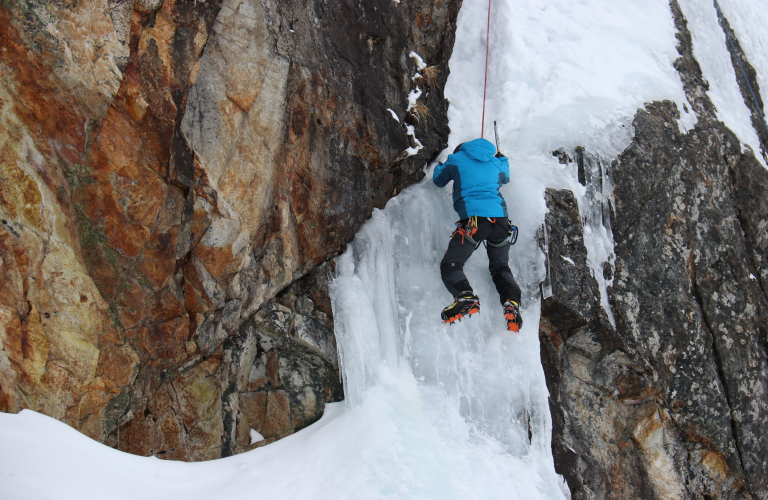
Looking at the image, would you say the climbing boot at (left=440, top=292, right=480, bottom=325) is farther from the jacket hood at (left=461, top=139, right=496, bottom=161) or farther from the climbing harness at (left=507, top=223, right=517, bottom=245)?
the jacket hood at (left=461, top=139, right=496, bottom=161)

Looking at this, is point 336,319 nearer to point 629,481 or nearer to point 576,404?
point 576,404

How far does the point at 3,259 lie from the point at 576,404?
183 inches

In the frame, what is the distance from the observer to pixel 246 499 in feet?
10.2

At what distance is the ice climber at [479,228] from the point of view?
4051 mm

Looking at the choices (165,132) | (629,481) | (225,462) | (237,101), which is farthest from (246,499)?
(629,481)

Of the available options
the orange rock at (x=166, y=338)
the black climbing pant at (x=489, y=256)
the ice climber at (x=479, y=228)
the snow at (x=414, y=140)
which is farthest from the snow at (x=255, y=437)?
the snow at (x=414, y=140)

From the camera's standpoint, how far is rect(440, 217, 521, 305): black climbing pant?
4137 mm

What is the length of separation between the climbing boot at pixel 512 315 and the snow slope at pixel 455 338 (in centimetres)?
22

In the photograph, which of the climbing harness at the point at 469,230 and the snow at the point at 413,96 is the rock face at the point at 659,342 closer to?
the climbing harness at the point at 469,230

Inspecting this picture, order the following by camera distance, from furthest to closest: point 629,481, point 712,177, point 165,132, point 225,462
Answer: point 712,177 < point 629,481 < point 225,462 < point 165,132

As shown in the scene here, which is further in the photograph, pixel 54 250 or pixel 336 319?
pixel 336 319

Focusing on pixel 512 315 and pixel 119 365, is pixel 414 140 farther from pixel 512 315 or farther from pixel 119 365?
pixel 119 365

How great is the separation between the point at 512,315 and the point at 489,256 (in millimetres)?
585

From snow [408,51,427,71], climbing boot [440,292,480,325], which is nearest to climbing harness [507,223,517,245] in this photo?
climbing boot [440,292,480,325]
